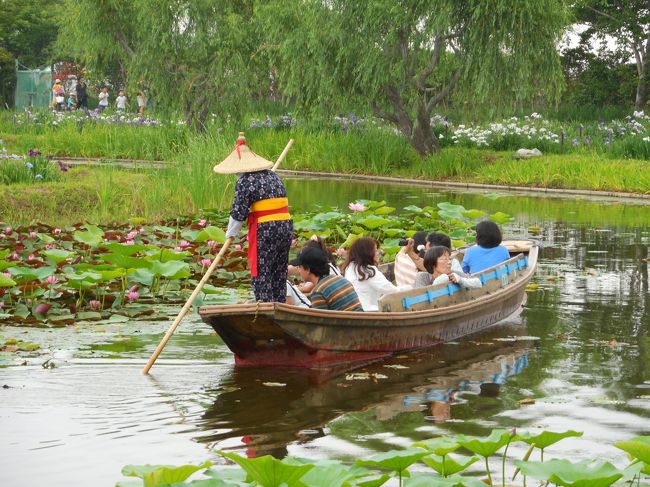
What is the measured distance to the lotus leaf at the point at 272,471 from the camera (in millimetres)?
4250

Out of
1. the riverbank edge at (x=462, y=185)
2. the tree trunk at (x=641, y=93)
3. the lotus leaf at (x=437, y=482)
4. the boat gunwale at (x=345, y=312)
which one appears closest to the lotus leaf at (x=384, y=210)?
the boat gunwale at (x=345, y=312)

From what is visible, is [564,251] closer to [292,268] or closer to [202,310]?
[292,268]

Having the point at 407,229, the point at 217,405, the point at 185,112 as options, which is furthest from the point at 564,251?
the point at 185,112

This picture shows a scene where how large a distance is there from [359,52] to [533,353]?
57.5ft

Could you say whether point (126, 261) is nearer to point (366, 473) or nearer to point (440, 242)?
point (440, 242)

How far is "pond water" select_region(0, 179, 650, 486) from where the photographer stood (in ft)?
22.2

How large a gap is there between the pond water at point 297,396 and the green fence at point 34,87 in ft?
123

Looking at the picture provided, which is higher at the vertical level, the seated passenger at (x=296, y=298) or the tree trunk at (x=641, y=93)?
the tree trunk at (x=641, y=93)

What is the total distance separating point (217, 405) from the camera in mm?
7801

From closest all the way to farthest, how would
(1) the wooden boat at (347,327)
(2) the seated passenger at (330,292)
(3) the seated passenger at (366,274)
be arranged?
1. (1) the wooden boat at (347,327)
2. (2) the seated passenger at (330,292)
3. (3) the seated passenger at (366,274)

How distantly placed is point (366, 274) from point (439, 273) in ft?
2.99

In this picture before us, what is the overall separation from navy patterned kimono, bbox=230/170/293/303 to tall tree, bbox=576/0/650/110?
92.2 feet

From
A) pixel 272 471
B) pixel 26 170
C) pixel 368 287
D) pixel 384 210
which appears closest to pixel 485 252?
pixel 368 287

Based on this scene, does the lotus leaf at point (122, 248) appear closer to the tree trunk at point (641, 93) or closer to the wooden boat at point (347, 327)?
the wooden boat at point (347, 327)
